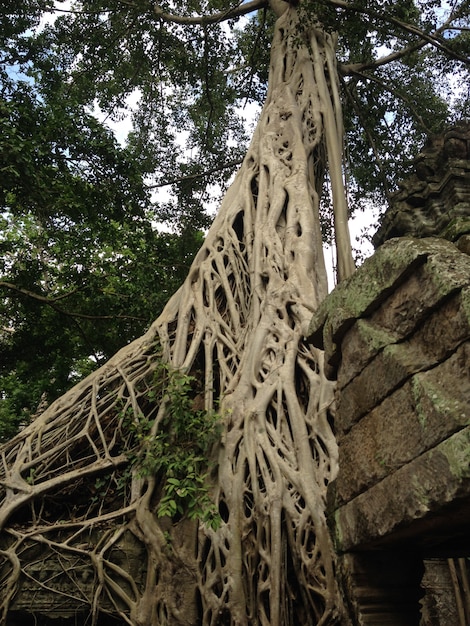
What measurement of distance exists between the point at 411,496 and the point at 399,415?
19 cm

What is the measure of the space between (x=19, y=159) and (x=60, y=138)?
905 mm

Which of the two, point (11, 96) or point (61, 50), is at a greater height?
point (61, 50)

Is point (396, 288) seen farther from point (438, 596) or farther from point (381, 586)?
point (438, 596)

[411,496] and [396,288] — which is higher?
[396,288]

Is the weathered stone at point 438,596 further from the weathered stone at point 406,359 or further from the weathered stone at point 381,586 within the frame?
the weathered stone at point 406,359

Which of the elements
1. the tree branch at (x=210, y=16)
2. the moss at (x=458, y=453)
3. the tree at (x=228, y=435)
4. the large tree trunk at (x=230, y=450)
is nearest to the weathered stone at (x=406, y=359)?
the moss at (x=458, y=453)

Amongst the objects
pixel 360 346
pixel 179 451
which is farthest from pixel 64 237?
pixel 360 346

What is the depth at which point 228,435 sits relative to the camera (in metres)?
2.97

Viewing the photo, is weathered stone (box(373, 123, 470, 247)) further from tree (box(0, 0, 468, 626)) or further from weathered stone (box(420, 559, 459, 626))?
weathered stone (box(420, 559, 459, 626))

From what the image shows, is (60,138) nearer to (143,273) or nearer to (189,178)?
(143,273)

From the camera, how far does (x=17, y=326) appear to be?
19.0 feet

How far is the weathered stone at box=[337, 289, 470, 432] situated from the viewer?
3.62 feet

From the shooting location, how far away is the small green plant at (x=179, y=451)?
8.59ft

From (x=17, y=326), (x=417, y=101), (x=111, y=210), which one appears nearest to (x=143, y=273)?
(x=111, y=210)
